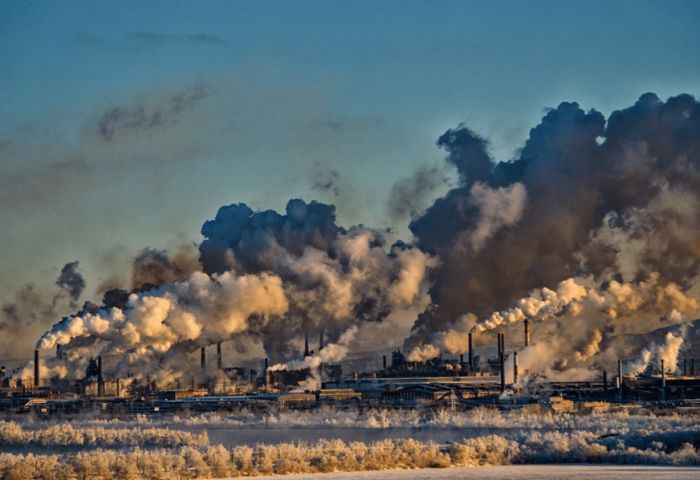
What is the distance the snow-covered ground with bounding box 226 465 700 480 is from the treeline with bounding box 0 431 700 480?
2688 millimetres

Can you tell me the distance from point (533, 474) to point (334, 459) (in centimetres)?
1087

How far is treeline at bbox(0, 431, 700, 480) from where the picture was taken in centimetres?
6225

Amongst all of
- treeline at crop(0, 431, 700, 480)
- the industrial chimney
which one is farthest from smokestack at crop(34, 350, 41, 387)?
treeline at crop(0, 431, 700, 480)

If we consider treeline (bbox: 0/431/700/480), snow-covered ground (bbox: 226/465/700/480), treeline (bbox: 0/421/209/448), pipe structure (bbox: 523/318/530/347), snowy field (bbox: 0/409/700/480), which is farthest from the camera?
pipe structure (bbox: 523/318/530/347)

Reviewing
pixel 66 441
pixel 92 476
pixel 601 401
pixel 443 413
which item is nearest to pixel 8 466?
pixel 92 476

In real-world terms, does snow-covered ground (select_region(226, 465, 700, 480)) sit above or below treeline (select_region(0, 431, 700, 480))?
below

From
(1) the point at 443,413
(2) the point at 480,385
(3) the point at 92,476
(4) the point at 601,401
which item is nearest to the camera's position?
(3) the point at 92,476

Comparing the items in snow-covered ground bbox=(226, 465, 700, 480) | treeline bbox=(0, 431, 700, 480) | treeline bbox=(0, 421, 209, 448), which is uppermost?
treeline bbox=(0, 431, 700, 480)

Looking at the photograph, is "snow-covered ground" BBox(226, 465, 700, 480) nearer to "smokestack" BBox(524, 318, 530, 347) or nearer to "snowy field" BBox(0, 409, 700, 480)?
"snowy field" BBox(0, 409, 700, 480)

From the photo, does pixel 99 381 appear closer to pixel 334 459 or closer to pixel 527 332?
pixel 527 332

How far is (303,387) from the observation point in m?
173

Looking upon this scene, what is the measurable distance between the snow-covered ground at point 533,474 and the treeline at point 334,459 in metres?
2.69

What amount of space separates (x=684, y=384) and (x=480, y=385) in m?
26.6

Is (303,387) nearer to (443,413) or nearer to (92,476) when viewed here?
(443,413)
